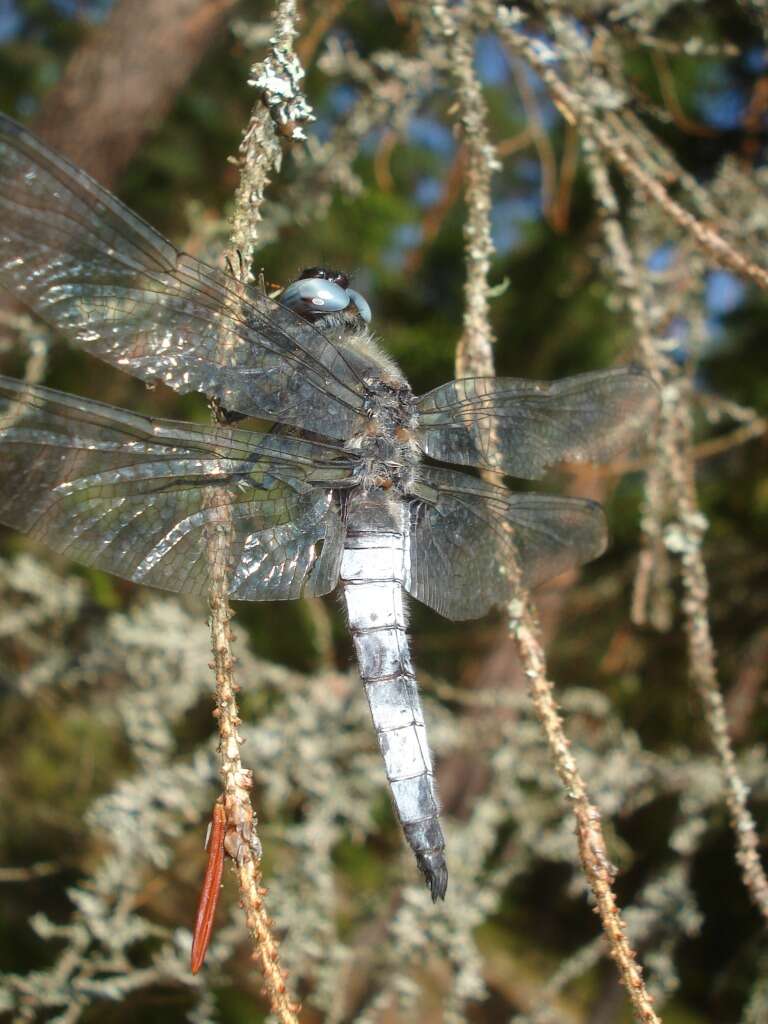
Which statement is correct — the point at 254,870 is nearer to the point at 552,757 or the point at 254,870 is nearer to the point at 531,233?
the point at 552,757

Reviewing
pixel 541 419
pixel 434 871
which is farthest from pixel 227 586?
pixel 541 419

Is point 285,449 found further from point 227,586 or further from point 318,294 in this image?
point 227,586

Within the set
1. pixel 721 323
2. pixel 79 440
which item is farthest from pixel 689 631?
pixel 721 323

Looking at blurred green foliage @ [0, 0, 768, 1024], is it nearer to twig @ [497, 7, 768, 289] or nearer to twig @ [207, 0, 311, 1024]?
twig @ [497, 7, 768, 289]

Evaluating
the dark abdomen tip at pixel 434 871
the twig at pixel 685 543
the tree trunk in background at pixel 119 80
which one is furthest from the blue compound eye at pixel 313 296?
the tree trunk in background at pixel 119 80

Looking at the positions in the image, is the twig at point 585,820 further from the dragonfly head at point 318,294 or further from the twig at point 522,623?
the dragonfly head at point 318,294
